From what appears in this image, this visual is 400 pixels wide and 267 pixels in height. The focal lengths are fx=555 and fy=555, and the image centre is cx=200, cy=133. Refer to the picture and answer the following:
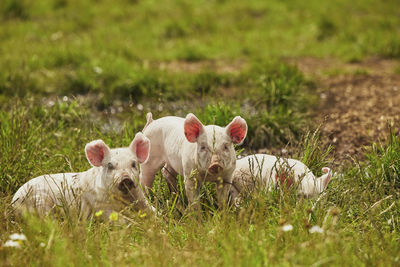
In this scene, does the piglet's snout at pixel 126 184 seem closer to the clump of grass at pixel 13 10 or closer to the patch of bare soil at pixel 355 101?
the patch of bare soil at pixel 355 101

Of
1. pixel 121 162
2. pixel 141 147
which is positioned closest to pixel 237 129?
A: pixel 141 147

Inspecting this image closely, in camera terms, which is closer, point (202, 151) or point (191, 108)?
point (202, 151)

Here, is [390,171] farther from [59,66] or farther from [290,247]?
[59,66]

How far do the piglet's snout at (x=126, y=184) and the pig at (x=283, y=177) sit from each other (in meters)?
0.69

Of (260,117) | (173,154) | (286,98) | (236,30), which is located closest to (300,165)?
(173,154)

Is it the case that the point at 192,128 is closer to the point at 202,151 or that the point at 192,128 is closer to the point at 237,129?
the point at 202,151

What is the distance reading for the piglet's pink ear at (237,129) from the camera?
11.9ft

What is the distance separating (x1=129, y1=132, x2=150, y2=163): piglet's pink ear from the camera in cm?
366

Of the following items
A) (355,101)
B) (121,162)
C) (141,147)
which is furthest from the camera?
(355,101)

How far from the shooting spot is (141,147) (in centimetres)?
368

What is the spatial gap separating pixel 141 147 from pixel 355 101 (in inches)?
135

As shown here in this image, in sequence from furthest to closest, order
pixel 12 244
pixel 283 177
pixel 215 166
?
pixel 283 177, pixel 215 166, pixel 12 244

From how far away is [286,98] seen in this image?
586 centimetres

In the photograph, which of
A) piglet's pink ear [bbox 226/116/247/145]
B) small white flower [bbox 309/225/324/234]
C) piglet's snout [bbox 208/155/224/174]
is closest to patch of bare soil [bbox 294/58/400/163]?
piglet's pink ear [bbox 226/116/247/145]
